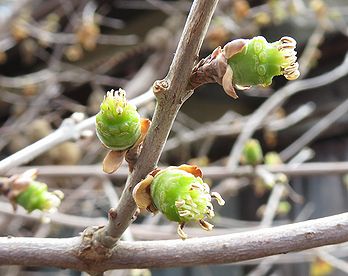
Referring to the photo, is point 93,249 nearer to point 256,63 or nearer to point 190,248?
point 190,248

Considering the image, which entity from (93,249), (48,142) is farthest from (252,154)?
(93,249)

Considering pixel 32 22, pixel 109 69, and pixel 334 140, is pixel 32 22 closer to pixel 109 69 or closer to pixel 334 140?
pixel 109 69

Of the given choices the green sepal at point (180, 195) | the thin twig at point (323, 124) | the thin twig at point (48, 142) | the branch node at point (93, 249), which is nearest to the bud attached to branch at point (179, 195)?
the green sepal at point (180, 195)

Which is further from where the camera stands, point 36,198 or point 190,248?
point 36,198

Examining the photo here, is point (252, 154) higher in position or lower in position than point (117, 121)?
higher

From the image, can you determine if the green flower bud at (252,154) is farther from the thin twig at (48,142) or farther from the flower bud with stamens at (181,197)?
the flower bud with stamens at (181,197)

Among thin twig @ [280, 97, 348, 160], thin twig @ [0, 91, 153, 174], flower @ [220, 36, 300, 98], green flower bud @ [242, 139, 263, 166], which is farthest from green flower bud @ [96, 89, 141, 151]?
thin twig @ [280, 97, 348, 160]
